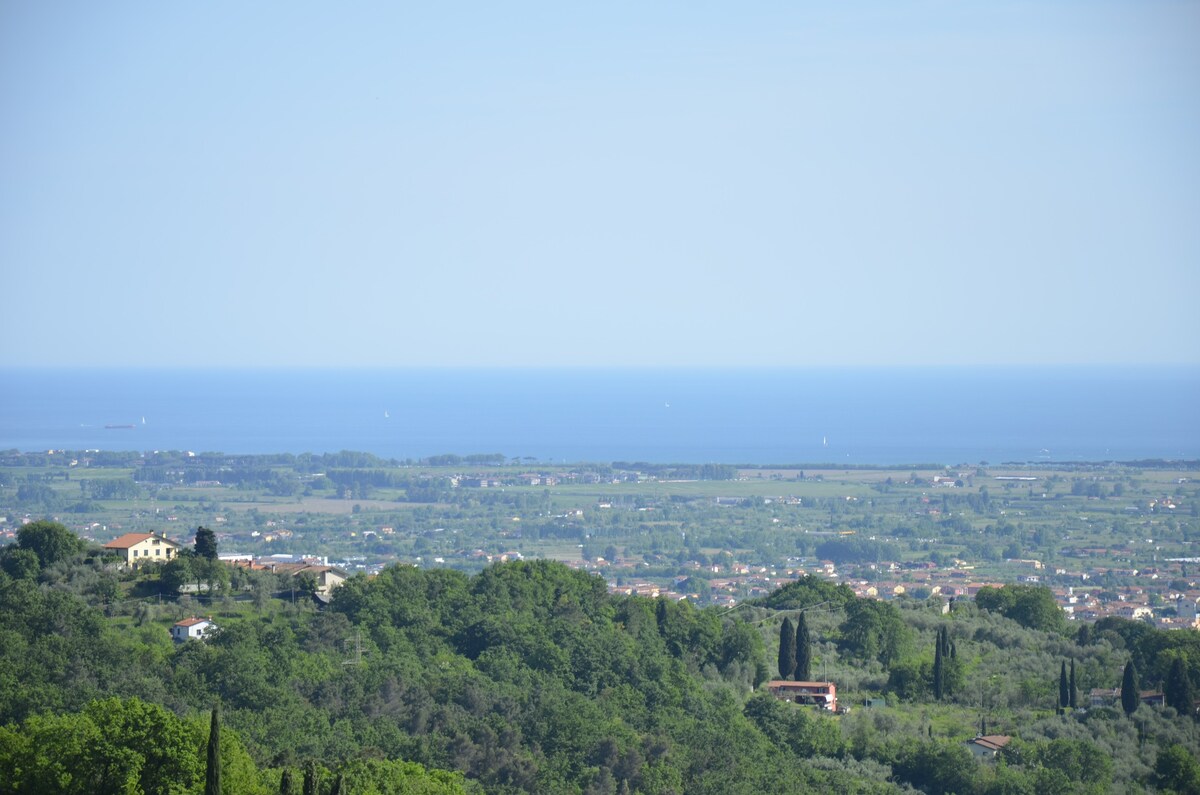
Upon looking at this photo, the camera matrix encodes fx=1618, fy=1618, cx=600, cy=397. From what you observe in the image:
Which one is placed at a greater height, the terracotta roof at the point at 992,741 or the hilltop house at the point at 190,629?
the hilltop house at the point at 190,629

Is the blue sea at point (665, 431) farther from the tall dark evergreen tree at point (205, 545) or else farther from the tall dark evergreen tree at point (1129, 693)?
the tall dark evergreen tree at point (205, 545)

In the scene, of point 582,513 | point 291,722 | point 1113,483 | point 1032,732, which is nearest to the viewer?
point 291,722

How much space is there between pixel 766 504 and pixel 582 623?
200 feet

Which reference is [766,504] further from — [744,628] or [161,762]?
[161,762]

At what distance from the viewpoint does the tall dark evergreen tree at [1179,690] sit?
3784 cm

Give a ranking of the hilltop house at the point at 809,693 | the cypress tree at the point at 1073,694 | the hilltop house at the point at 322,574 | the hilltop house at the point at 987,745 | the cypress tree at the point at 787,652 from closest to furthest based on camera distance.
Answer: the hilltop house at the point at 987,745, the cypress tree at the point at 1073,694, the hilltop house at the point at 809,693, the cypress tree at the point at 787,652, the hilltop house at the point at 322,574

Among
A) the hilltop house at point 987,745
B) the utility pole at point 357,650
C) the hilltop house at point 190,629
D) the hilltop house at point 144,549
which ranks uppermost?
the hilltop house at point 144,549

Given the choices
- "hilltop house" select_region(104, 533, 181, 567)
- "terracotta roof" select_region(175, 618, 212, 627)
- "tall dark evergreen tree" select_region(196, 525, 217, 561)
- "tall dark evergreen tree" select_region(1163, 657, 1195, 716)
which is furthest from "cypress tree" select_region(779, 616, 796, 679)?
"hilltop house" select_region(104, 533, 181, 567)

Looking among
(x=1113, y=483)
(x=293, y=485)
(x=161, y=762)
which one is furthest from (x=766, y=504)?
(x=161, y=762)

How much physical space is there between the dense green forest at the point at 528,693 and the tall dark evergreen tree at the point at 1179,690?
0.20 feet

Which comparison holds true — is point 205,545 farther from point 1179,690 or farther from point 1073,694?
point 1179,690

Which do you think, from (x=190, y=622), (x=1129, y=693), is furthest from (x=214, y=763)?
(x=1129, y=693)

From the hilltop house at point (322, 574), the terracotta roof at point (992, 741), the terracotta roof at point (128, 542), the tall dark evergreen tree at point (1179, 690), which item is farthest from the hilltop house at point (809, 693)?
the terracotta roof at point (128, 542)

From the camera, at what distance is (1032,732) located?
35750 mm
